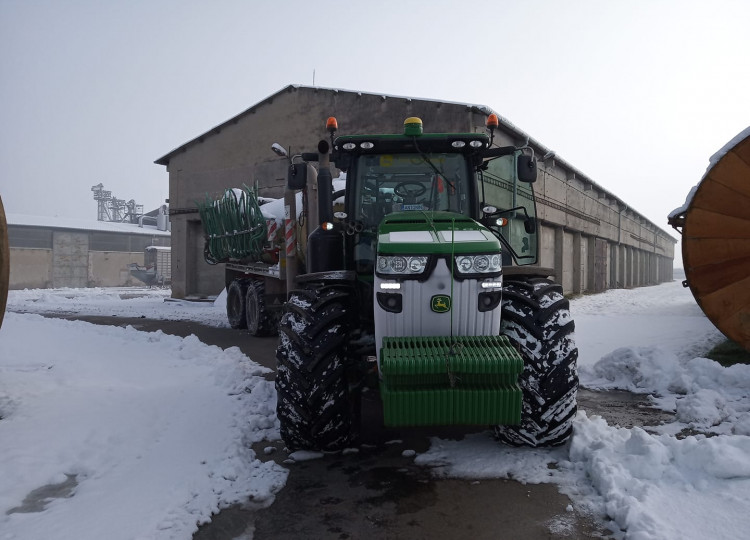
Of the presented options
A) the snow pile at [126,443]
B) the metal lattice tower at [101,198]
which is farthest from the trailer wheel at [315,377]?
the metal lattice tower at [101,198]

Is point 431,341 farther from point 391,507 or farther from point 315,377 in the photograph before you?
point 391,507

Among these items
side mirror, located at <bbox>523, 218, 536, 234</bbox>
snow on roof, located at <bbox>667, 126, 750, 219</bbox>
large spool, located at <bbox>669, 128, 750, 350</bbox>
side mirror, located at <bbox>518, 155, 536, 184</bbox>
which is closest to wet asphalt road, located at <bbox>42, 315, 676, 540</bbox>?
side mirror, located at <bbox>523, 218, 536, 234</bbox>

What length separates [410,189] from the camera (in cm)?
459

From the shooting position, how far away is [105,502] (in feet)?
10.2

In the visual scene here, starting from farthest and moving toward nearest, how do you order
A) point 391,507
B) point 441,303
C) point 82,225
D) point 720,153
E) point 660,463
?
point 82,225 < point 720,153 < point 441,303 < point 660,463 < point 391,507

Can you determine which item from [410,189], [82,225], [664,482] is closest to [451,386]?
[664,482]

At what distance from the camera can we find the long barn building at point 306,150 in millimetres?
Result: 14852

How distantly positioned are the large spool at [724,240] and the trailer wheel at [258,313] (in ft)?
23.8

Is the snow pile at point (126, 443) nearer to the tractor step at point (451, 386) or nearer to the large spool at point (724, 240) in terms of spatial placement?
the tractor step at point (451, 386)

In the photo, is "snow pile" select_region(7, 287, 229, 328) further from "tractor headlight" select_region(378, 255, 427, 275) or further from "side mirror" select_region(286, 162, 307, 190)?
"tractor headlight" select_region(378, 255, 427, 275)

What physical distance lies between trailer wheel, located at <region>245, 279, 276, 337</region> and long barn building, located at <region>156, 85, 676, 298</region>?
6519mm

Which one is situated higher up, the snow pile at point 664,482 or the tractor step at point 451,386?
the tractor step at point 451,386

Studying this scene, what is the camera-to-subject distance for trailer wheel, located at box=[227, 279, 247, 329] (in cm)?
1171

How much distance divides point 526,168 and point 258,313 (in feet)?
23.3
